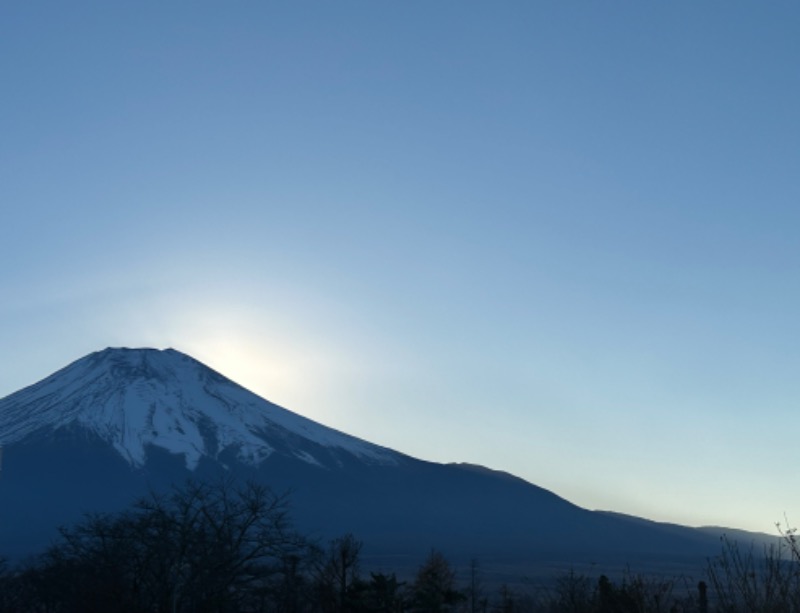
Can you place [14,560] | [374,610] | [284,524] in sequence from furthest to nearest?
[14,560] → [284,524] → [374,610]

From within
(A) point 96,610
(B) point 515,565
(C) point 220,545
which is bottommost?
(A) point 96,610

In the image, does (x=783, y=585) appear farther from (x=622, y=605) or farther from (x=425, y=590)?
(x=425, y=590)

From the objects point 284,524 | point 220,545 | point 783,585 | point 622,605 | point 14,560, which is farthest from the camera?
point 14,560

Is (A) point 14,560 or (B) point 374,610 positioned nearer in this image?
(B) point 374,610

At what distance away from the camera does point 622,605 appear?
1658 cm

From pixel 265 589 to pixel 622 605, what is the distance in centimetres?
1745

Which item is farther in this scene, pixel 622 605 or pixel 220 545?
pixel 220 545

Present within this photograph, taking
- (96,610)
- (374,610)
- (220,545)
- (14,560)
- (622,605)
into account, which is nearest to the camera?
(622,605)

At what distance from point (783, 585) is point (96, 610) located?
22846mm

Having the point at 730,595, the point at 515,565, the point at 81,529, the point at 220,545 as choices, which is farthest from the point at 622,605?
the point at 515,565

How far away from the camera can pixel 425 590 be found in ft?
83.8

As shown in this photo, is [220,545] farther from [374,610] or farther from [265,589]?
[374,610]

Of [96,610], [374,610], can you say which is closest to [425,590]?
[374,610]

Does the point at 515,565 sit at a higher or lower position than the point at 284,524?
higher
